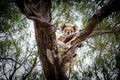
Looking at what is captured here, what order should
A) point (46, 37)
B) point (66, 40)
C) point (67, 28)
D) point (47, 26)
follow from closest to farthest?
point (47, 26), point (46, 37), point (66, 40), point (67, 28)

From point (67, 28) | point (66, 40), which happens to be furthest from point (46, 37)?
point (67, 28)

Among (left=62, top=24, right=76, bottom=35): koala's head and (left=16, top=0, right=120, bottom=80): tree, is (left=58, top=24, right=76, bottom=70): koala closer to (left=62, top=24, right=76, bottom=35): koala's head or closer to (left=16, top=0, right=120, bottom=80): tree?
(left=62, top=24, right=76, bottom=35): koala's head

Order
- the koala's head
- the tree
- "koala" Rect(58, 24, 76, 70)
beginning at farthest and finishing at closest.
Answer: the koala's head < "koala" Rect(58, 24, 76, 70) < the tree

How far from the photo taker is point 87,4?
13.4 feet

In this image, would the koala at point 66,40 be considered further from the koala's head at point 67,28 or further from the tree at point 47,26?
the tree at point 47,26

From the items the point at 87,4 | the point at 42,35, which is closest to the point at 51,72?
the point at 42,35

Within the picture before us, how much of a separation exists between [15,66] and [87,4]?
210 centimetres

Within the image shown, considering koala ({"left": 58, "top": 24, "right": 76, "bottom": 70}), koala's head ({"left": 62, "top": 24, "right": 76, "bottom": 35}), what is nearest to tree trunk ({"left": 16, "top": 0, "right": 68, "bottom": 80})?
koala ({"left": 58, "top": 24, "right": 76, "bottom": 70})

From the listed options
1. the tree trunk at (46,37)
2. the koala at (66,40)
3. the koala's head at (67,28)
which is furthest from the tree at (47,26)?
the koala's head at (67,28)

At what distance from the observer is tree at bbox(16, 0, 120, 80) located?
3273mm

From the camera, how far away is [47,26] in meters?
3.32

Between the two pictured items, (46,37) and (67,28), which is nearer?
(46,37)

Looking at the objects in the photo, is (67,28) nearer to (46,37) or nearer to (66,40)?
(66,40)

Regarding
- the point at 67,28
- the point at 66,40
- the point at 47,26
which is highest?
the point at 67,28
